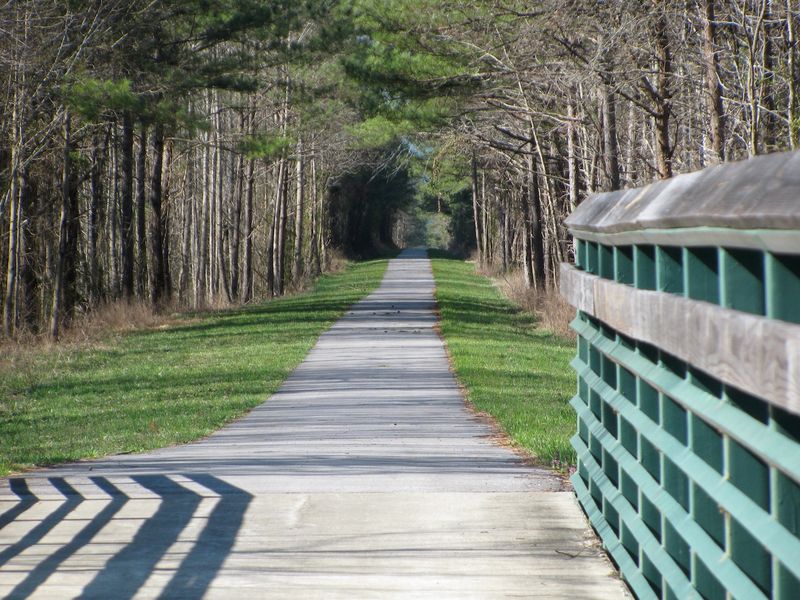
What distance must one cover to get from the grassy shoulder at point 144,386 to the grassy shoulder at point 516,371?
2.67 metres

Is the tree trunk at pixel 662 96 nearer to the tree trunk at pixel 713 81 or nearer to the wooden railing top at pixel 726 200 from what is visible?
the tree trunk at pixel 713 81

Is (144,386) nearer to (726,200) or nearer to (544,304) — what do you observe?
(726,200)

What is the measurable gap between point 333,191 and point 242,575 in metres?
71.7

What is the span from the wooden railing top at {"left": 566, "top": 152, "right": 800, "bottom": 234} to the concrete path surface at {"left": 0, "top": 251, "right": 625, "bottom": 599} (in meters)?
1.73

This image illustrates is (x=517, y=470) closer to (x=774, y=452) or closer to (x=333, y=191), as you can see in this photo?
(x=774, y=452)

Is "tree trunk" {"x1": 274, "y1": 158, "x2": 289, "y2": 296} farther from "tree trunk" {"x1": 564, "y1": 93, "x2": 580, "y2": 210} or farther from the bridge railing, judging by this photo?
the bridge railing

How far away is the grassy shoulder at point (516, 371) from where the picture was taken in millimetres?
10211

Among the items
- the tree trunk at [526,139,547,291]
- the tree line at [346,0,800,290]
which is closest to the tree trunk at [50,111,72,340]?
the tree line at [346,0,800,290]

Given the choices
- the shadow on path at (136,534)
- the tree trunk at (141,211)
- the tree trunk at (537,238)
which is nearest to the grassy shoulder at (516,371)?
the tree trunk at (537,238)

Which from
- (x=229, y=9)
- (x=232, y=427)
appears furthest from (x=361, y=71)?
(x=232, y=427)

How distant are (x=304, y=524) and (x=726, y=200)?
3.74 m

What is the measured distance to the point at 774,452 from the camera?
7.93 feet

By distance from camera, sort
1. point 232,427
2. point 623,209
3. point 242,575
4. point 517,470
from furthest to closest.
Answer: point 232,427
point 517,470
point 242,575
point 623,209

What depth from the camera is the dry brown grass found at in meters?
26.5
